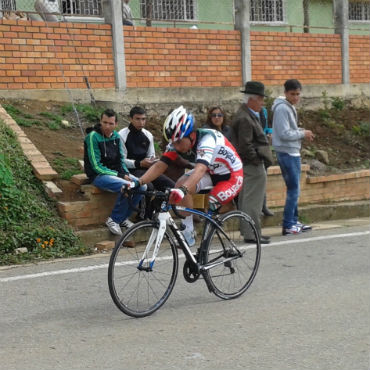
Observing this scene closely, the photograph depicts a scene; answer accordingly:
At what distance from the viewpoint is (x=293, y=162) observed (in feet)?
30.7

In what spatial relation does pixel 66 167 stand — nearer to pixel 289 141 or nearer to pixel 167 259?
pixel 289 141

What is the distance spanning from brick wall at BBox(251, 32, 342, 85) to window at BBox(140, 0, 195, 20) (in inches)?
120

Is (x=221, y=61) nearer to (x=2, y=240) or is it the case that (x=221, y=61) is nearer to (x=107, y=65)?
(x=107, y=65)

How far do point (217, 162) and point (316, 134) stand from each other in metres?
7.73

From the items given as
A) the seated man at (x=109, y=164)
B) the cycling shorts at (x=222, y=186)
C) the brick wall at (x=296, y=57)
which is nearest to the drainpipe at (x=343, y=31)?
the brick wall at (x=296, y=57)

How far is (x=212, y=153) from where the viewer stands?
6066mm

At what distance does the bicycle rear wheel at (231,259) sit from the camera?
6195 millimetres

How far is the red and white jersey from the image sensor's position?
238 inches

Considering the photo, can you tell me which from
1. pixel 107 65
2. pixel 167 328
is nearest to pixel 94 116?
pixel 107 65

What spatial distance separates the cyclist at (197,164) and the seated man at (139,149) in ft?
7.93

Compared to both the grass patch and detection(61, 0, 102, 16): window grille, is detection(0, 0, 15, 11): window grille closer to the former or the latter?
detection(61, 0, 102, 16): window grille

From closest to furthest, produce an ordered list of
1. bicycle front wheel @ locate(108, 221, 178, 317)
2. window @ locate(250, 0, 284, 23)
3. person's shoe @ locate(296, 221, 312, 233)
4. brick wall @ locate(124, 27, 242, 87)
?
bicycle front wheel @ locate(108, 221, 178, 317)
person's shoe @ locate(296, 221, 312, 233)
brick wall @ locate(124, 27, 242, 87)
window @ locate(250, 0, 284, 23)

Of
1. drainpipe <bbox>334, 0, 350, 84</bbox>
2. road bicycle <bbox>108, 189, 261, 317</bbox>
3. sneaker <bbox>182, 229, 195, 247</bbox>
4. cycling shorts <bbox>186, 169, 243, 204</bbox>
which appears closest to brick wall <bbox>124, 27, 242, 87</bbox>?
drainpipe <bbox>334, 0, 350, 84</bbox>

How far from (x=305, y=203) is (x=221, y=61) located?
4.08m
